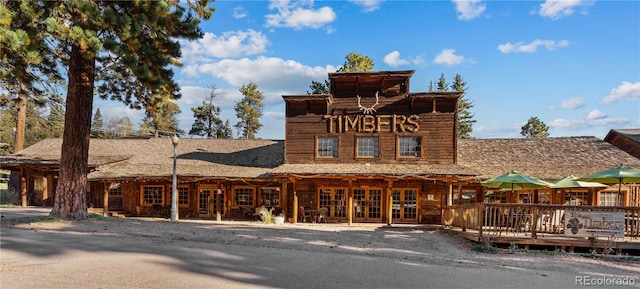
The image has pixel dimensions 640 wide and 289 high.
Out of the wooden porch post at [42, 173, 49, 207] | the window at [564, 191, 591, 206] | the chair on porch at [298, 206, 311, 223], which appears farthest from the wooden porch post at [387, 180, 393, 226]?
the wooden porch post at [42, 173, 49, 207]

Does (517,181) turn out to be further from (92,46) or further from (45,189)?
(45,189)

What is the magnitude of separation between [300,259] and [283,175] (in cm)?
1038

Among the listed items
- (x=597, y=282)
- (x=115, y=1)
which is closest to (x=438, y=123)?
(x=597, y=282)

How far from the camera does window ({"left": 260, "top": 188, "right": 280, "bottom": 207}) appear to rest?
21141 millimetres

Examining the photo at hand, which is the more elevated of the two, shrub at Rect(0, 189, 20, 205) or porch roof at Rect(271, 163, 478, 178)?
porch roof at Rect(271, 163, 478, 178)

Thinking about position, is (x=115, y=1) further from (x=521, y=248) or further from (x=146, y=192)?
(x=521, y=248)

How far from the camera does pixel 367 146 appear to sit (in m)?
19.8

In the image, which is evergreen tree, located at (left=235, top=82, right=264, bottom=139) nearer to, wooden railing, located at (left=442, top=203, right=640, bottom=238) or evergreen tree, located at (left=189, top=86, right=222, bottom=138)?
evergreen tree, located at (left=189, top=86, right=222, bottom=138)

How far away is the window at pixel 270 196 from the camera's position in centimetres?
2114

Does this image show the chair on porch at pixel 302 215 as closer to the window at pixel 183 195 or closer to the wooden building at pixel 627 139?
the window at pixel 183 195

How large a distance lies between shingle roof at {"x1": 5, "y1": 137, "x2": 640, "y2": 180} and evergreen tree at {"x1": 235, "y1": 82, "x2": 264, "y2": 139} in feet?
71.7

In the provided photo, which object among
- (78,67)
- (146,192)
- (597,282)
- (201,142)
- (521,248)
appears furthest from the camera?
(201,142)

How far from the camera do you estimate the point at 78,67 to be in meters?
13.2

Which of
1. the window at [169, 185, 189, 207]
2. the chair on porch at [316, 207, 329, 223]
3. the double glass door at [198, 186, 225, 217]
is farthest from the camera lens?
the window at [169, 185, 189, 207]
